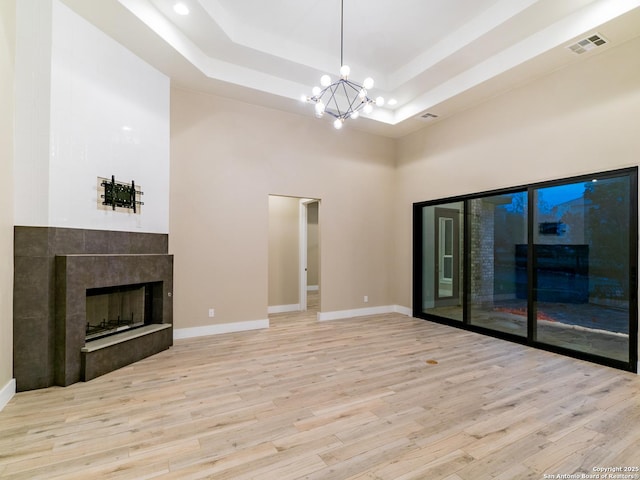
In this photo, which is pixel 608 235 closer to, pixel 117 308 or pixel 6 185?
pixel 117 308

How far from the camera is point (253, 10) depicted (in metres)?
4.18

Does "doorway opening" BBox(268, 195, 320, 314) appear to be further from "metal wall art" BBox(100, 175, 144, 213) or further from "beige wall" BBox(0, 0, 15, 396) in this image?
"beige wall" BBox(0, 0, 15, 396)

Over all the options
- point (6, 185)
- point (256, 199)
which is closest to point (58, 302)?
point (6, 185)

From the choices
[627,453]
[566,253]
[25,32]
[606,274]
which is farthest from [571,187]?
[25,32]

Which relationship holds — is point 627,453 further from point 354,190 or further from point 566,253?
point 354,190

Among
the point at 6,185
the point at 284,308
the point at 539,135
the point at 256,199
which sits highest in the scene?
the point at 539,135

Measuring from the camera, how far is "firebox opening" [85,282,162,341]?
150 inches

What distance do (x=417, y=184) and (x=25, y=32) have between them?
605 centimetres

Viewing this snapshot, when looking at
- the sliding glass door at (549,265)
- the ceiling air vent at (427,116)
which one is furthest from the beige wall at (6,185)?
the sliding glass door at (549,265)

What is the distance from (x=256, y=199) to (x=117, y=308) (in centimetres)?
262

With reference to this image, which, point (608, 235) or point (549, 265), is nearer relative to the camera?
point (608, 235)

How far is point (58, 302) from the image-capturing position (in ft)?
10.8

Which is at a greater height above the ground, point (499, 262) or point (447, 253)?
point (447, 253)

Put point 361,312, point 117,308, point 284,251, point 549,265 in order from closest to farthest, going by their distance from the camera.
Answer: point 117,308 < point 549,265 < point 361,312 < point 284,251
